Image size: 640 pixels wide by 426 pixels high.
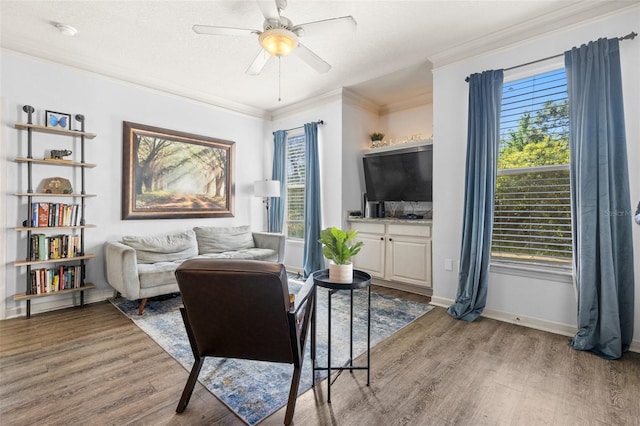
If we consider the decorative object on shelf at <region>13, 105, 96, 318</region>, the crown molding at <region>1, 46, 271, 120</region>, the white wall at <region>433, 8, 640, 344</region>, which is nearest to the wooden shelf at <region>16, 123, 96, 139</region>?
the decorative object on shelf at <region>13, 105, 96, 318</region>

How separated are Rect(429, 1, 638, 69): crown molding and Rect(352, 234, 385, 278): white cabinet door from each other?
7.37 ft

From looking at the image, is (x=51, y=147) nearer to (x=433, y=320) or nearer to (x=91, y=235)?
(x=91, y=235)

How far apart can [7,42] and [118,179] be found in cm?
161

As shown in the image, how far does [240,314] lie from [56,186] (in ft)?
10.2

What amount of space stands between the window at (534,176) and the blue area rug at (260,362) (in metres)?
1.18

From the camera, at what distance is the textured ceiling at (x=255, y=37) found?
2633 mm

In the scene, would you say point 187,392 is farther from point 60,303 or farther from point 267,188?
point 267,188

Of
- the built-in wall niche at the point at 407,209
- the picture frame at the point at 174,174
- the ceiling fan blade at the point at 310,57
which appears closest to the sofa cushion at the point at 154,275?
the picture frame at the point at 174,174

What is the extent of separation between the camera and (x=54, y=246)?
329cm

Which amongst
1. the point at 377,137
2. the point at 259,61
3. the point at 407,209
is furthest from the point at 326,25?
the point at 407,209

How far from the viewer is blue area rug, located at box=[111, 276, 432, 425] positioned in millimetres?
1847

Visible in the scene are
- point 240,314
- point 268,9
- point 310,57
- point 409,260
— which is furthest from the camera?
point 409,260

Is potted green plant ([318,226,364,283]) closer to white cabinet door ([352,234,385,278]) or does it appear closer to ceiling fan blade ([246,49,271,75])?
ceiling fan blade ([246,49,271,75])

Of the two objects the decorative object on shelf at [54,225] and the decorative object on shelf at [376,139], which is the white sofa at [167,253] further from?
the decorative object on shelf at [376,139]
